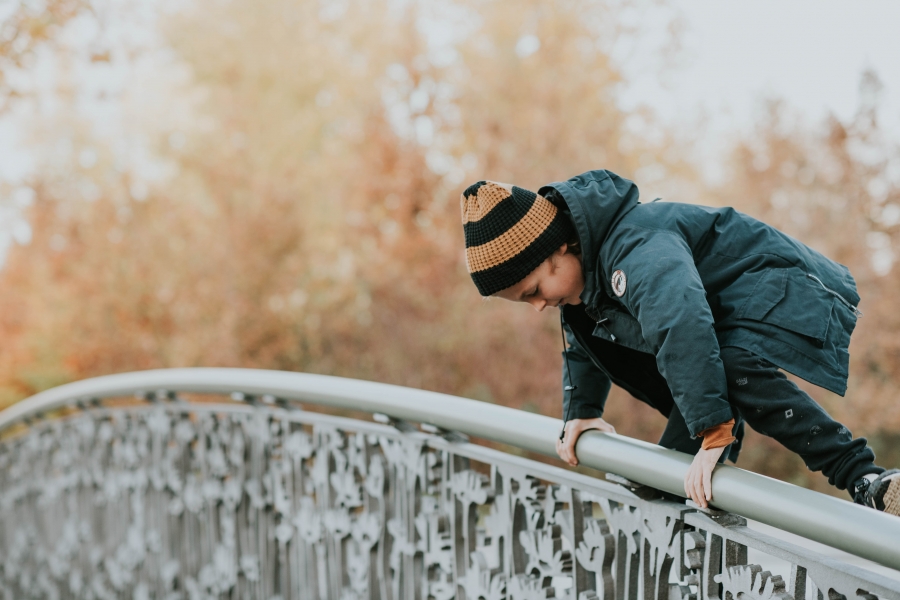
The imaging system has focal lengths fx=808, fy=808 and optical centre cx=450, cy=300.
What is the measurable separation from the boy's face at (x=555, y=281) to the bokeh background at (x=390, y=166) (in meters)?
5.22

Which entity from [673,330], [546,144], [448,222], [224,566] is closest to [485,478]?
[673,330]

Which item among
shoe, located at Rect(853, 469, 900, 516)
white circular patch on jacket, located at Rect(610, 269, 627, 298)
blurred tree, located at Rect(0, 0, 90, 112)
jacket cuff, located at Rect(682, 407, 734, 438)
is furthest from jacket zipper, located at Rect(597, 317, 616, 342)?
blurred tree, located at Rect(0, 0, 90, 112)

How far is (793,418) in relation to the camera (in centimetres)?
159

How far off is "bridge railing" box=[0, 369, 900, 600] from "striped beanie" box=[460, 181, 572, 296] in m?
0.34

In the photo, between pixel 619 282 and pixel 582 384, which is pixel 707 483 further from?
pixel 582 384

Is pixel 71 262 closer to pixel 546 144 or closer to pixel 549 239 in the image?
pixel 546 144

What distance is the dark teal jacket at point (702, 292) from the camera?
4.91 ft

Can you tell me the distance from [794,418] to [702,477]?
1.02 ft

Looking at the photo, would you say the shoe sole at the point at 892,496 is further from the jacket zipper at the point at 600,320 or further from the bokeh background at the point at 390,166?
the bokeh background at the point at 390,166

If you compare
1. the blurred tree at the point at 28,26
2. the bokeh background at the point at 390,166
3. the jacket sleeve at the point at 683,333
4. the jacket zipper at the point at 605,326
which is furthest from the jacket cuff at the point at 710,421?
the bokeh background at the point at 390,166

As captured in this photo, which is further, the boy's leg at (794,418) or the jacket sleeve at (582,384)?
the jacket sleeve at (582,384)

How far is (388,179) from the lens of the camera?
11.1 m

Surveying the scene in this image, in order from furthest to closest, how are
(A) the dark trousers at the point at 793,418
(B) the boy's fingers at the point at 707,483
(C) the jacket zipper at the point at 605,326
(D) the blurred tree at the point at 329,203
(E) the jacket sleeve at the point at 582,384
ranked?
(D) the blurred tree at the point at 329,203
(E) the jacket sleeve at the point at 582,384
(C) the jacket zipper at the point at 605,326
(A) the dark trousers at the point at 793,418
(B) the boy's fingers at the point at 707,483

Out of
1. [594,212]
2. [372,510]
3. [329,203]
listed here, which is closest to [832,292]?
[594,212]
